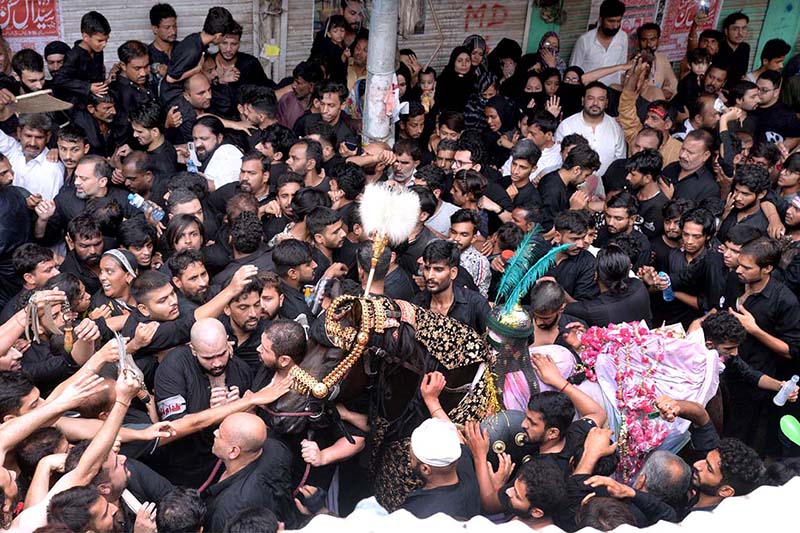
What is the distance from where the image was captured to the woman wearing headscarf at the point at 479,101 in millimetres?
9289

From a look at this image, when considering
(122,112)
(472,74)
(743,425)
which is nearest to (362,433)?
(743,425)

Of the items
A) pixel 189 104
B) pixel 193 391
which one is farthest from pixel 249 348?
pixel 189 104

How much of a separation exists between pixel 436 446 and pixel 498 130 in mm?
5765

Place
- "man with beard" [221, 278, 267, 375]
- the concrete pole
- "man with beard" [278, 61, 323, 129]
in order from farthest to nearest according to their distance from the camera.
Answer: "man with beard" [278, 61, 323, 129] → the concrete pole → "man with beard" [221, 278, 267, 375]

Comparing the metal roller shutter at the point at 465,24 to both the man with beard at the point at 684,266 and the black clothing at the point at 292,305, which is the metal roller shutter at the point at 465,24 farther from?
the black clothing at the point at 292,305

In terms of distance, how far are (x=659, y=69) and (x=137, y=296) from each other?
24.9 feet

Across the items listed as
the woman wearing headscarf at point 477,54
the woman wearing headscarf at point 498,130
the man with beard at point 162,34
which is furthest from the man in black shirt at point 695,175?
the man with beard at point 162,34

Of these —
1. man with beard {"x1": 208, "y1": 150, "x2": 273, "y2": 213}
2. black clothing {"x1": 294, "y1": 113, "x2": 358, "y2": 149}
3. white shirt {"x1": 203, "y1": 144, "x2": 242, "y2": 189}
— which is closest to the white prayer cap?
man with beard {"x1": 208, "y1": 150, "x2": 273, "y2": 213}

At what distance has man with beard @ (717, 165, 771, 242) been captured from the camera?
6.57 metres

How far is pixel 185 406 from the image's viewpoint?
14.8ft

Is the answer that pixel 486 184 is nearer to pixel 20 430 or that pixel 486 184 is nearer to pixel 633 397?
pixel 633 397

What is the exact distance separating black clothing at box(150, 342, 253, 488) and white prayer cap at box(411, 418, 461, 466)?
126 cm

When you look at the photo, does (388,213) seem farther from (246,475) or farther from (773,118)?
(773,118)

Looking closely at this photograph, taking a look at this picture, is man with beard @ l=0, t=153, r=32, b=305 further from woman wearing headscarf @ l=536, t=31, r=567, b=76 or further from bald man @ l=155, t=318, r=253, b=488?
woman wearing headscarf @ l=536, t=31, r=567, b=76
